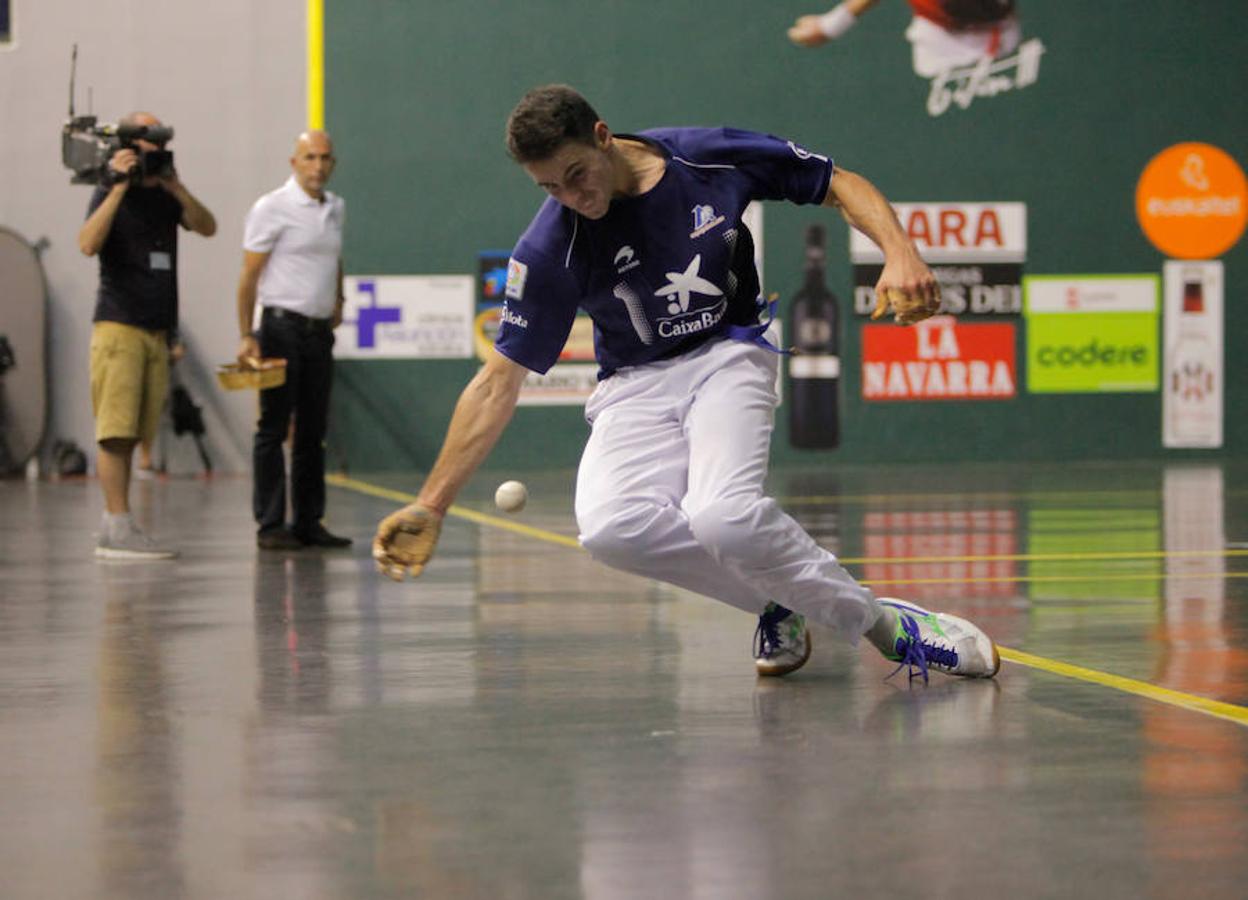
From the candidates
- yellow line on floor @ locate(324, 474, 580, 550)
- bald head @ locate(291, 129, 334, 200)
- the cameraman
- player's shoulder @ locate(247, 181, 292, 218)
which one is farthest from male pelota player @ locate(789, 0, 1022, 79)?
the cameraman

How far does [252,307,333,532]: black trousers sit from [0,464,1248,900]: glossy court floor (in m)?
1.03

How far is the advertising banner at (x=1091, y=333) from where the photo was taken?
16.6 meters

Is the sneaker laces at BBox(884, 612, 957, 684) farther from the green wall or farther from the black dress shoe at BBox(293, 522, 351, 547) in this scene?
the green wall

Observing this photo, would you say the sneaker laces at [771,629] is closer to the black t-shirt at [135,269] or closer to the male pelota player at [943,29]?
the black t-shirt at [135,269]

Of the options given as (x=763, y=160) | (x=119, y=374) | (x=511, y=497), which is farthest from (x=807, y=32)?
(x=763, y=160)

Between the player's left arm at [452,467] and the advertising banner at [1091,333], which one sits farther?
the advertising banner at [1091,333]

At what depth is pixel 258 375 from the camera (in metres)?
8.81

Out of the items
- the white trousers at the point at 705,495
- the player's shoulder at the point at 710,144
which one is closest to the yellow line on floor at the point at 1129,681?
the white trousers at the point at 705,495

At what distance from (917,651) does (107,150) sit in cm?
497

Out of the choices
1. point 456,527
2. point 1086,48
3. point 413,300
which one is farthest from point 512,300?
point 1086,48

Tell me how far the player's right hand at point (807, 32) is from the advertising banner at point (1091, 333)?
98.1 inches

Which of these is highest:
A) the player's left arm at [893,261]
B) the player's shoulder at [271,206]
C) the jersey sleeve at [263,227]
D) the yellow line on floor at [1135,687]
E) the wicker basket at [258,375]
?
the player's shoulder at [271,206]

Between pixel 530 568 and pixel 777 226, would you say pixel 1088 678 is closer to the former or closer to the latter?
pixel 530 568

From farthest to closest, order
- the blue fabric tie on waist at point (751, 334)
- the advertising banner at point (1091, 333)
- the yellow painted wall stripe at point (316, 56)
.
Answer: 1. the advertising banner at point (1091, 333)
2. the yellow painted wall stripe at point (316, 56)
3. the blue fabric tie on waist at point (751, 334)
